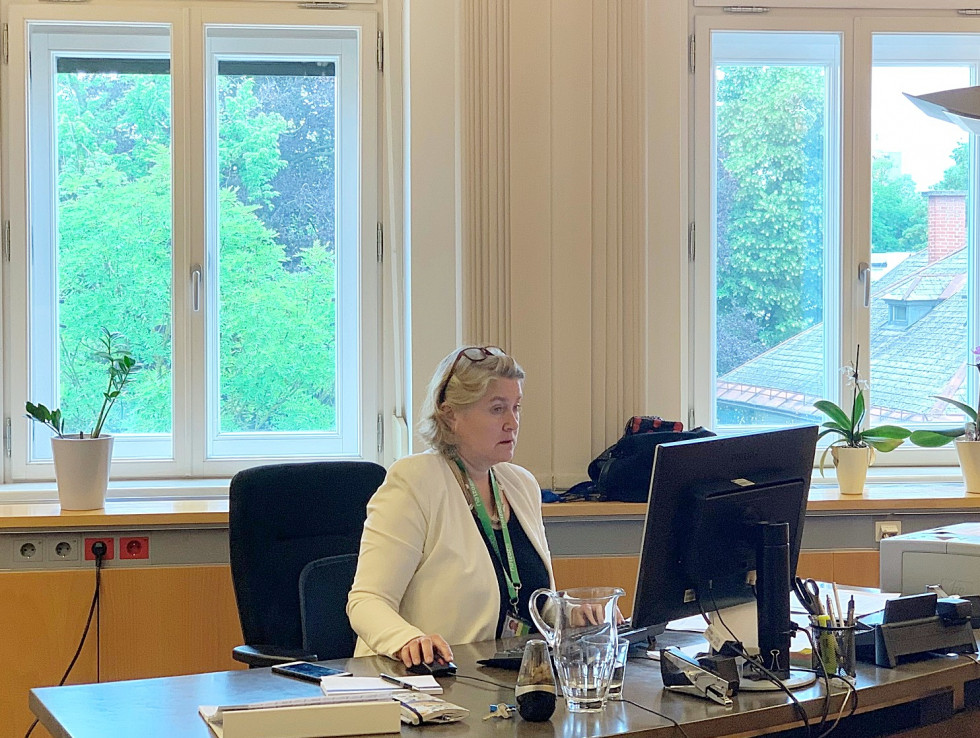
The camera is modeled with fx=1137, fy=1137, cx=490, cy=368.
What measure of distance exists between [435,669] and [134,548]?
153 cm

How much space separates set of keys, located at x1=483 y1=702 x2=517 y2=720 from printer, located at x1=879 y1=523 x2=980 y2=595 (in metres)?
1.18

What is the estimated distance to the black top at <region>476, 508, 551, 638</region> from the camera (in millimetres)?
2447

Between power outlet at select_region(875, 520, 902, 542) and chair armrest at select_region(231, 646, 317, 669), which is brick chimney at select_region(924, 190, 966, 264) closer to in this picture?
power outlet at select_region(875, 520, 902, 542)

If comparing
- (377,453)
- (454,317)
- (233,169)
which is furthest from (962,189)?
(233,169)

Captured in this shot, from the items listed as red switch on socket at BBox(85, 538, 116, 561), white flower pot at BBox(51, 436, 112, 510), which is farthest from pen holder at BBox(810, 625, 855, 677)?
white flower pot at BBox(51, 436, 112, 510)

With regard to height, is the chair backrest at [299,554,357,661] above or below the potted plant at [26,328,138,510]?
below

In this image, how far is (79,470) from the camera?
10.7 feet

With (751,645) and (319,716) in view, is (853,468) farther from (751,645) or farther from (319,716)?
(319,716)

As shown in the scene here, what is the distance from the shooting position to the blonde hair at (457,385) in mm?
2514

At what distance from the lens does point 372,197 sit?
381 cm

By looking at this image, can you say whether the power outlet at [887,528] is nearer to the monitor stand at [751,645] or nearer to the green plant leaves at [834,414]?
the green plant leaves at [834,414]

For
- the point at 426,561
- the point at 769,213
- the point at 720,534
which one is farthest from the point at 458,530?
the point at 769,213

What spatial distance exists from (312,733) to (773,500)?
886 millimetres

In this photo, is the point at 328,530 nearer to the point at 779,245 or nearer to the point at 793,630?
the point at 793,630
